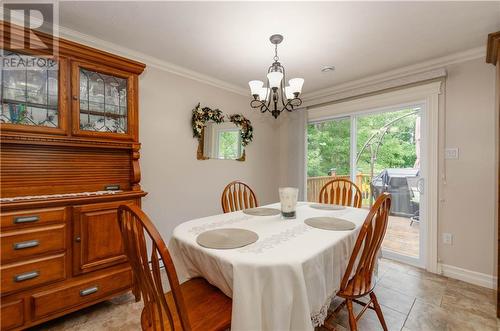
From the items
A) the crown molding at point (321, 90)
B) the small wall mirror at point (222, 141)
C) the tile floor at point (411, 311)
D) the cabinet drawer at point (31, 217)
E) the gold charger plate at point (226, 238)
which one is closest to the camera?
the gold charger plate at point (226, 238)

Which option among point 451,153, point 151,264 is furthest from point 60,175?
point 451,153

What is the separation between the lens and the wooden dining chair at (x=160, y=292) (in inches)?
32.0

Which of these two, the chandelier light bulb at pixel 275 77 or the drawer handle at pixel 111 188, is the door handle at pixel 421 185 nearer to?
the chandelier light bulb at pixel 275 77

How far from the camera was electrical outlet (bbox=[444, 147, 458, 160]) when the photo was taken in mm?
2352

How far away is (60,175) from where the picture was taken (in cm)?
184

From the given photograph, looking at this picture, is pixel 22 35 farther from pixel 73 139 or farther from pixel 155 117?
pixel 155 117

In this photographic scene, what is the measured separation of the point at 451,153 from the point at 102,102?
340cm

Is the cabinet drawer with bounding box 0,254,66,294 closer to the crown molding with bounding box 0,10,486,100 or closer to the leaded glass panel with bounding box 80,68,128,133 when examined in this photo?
the leaded glass panel with bounding box 80,68,128,133

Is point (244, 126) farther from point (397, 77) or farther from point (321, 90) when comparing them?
point (397, 77)

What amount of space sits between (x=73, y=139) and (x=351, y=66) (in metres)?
2.80

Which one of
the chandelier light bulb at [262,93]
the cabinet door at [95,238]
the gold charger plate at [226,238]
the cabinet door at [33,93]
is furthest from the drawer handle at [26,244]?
the chandelier light bulb at [262,93]

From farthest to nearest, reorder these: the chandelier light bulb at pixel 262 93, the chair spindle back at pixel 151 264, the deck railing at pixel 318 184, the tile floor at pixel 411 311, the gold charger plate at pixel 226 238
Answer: the deck railing at pixel 318 184
the chandelier light bulb at pixel 262 93
the tile floor at pixel 411 311
the gold charger plate at pixel 226 238
the chair spindle back at pixel 151 264

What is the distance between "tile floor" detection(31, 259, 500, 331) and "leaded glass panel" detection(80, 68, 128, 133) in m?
1.47

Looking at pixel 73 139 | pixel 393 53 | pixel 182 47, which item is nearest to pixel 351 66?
pixel 393 53
